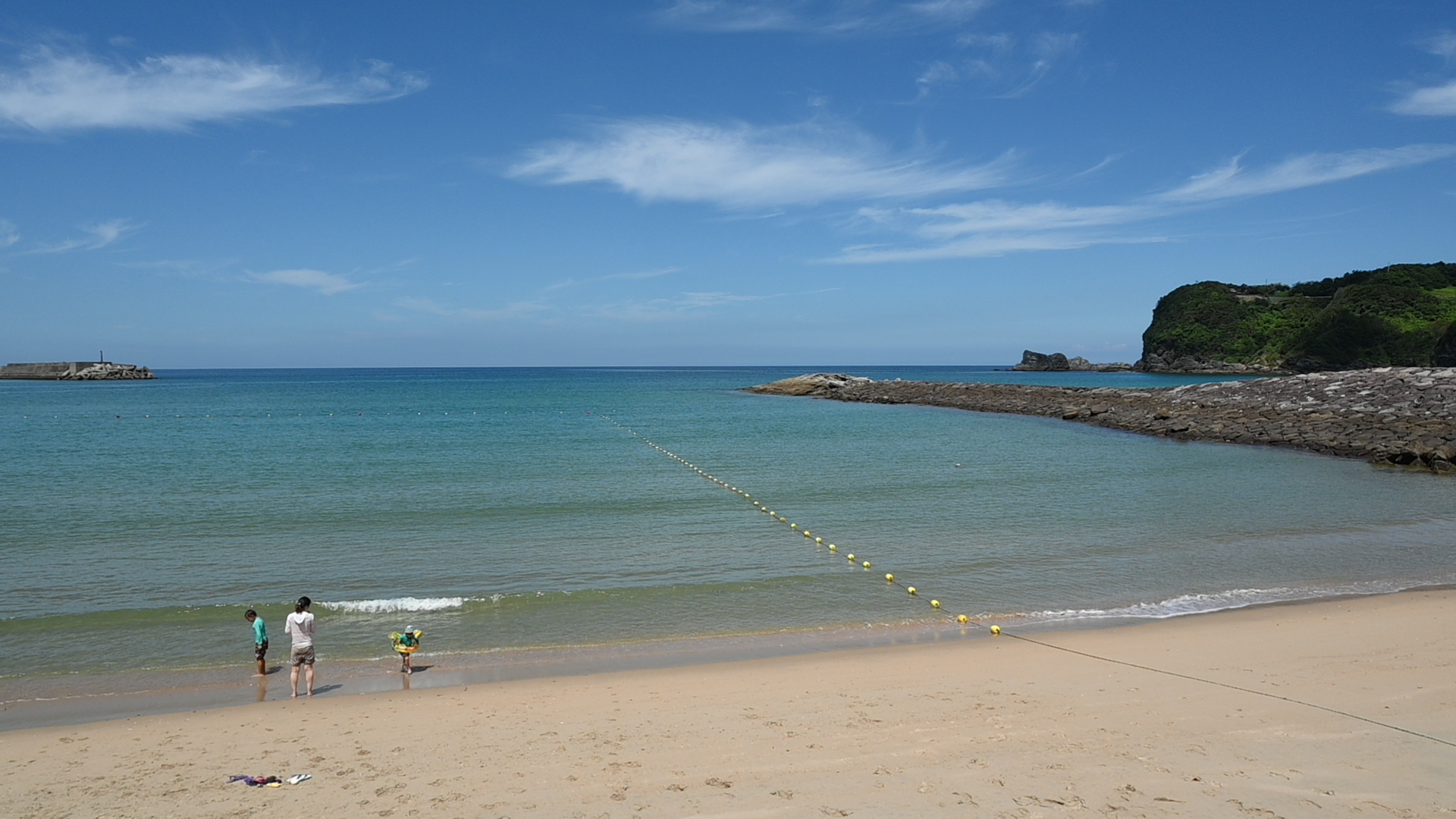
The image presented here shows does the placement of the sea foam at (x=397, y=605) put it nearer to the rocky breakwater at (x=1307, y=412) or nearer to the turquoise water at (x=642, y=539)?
the turquoise water at (x=642, y=539)

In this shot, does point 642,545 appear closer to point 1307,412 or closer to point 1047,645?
point 1047,645

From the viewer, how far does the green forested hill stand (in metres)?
85.2

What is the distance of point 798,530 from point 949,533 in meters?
3.04

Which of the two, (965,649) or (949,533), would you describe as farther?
(949,533)

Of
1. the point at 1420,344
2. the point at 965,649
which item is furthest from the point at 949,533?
the point at 1420,344

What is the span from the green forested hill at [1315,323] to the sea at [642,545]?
65.1 metres

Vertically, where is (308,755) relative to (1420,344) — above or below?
below

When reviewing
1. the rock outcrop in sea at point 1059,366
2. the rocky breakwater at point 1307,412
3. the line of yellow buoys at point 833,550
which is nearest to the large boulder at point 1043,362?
the rock outcrop in sea at point 1059,366

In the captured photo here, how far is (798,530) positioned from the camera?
17.5m

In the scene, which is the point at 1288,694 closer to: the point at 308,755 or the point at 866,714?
the point at 866,714

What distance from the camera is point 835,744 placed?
276 inches

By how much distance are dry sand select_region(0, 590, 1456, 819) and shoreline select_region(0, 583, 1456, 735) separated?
0.40m

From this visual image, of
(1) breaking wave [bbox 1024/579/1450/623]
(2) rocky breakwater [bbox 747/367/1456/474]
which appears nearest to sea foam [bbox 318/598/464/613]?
(1) breaking wave [bbox 1024/579/1450/623]

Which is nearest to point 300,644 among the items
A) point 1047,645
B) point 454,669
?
point 454,669
